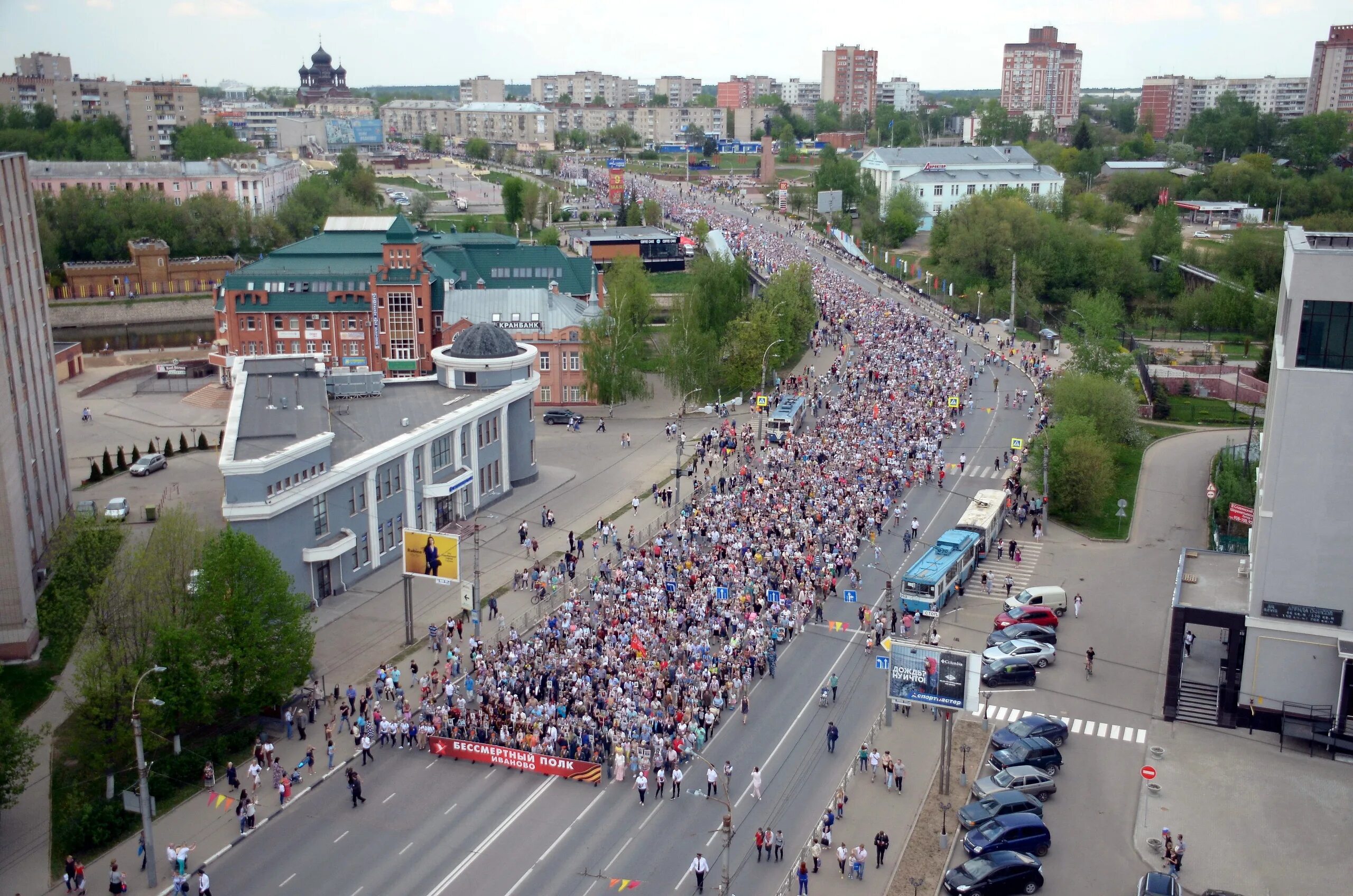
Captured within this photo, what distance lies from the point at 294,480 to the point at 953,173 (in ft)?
374

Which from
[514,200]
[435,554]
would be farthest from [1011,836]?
[514,200]

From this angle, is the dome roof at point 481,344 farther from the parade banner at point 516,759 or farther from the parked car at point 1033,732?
the parked car at point 1033,732

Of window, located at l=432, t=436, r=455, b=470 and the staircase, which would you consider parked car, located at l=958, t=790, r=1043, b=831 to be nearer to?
the staircase

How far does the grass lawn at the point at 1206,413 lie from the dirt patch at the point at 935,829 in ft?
139

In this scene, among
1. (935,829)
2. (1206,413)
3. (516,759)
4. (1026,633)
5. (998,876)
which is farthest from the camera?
(1206,413)

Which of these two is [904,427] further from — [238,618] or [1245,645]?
[238,618]

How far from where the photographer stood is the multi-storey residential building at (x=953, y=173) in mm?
139875

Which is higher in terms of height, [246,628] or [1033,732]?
[246,628]

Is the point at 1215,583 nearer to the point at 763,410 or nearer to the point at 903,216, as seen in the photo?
the point at 763,410

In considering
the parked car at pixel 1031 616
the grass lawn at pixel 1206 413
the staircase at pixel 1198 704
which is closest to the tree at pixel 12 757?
the parked car at pixel 1031 616

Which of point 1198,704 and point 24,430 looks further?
point 24,430

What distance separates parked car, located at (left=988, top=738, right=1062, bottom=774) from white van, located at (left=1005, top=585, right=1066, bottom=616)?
9515mm

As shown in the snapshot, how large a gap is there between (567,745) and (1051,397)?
42385mm

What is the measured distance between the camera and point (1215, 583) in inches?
1492
